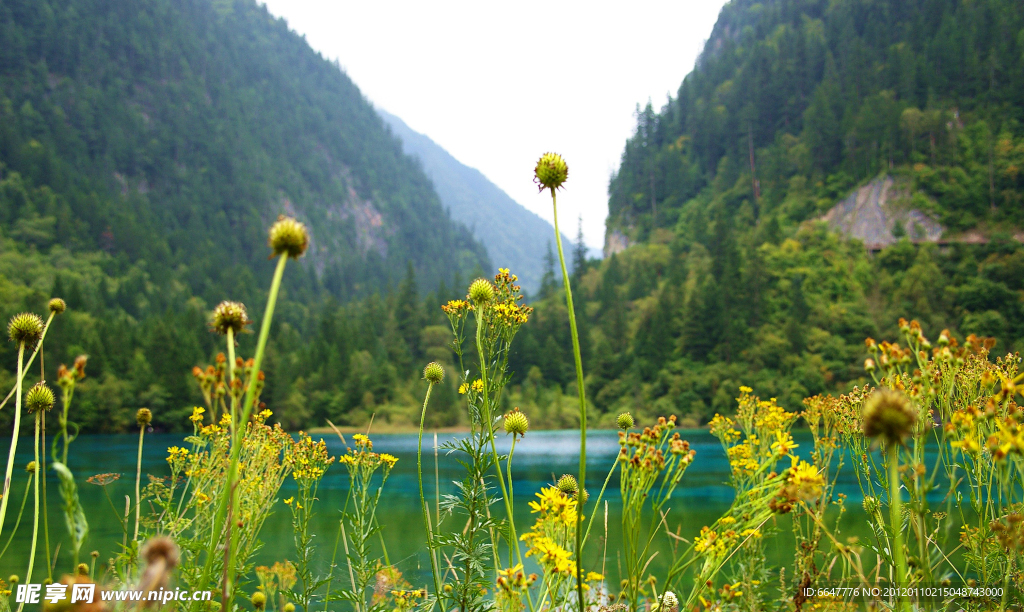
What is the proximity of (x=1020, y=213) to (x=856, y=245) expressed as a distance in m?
18.2

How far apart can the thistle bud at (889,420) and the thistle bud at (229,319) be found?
5.81 ft

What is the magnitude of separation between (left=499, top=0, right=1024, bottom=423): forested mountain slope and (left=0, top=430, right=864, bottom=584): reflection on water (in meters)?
30.9

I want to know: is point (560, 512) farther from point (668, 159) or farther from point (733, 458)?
point (668, 159)

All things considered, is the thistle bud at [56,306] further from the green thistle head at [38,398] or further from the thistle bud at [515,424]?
the thistle bud at [515,424]

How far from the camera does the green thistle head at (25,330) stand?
2578mm

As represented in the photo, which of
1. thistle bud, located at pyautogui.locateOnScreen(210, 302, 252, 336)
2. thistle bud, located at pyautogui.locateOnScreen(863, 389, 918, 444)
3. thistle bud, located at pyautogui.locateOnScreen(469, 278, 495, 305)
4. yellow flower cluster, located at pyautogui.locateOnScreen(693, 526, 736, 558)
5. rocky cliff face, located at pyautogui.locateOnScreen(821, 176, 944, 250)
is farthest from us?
rocky cliff face, located at pyautogui.locateOnScreen(821, 176, 944, 250)

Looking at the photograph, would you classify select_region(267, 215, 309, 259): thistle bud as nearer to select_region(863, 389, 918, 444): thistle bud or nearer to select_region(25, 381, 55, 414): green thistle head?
select_region(863, 389, 918, 444): thistle bud

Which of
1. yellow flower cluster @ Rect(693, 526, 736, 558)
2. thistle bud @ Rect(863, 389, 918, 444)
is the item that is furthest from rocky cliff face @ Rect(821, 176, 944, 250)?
thistle bud @ Rect(863, 389, 918, 444)

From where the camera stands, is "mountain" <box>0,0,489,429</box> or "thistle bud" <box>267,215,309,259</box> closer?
"thistle bud" <box>267,215,309,259</box>

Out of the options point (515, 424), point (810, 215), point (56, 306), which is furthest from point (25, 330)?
point (810, 215)

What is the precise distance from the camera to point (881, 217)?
76.3m

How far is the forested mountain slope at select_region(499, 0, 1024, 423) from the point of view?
64.8m

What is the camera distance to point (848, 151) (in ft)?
288

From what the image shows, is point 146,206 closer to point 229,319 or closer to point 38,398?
point 38,398
